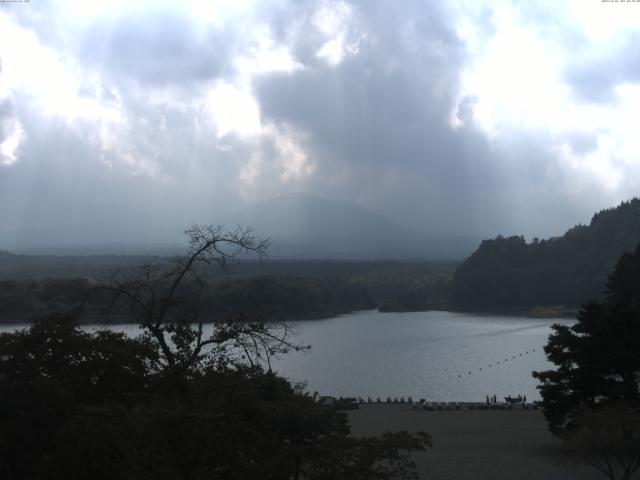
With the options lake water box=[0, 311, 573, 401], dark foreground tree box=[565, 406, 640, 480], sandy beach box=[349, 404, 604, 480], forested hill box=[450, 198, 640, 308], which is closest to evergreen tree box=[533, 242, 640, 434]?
sandy beach box=[349, 404, 604, 480]

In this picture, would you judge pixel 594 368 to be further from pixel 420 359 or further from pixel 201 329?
pixel 420 359

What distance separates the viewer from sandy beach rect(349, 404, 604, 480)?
11359mm

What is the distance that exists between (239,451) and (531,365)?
1021 inches

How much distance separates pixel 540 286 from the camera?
213 ft

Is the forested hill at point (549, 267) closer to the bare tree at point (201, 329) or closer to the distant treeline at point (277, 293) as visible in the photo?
the distant treeline at point (277, 293)

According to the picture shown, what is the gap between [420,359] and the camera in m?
31.5

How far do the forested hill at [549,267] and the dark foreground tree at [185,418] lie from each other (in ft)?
193

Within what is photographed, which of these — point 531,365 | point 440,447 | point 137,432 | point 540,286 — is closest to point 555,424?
point 440,447

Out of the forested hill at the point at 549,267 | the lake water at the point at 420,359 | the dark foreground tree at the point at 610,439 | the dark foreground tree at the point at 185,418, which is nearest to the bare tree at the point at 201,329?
the dark foreground tree at the point at 185,418

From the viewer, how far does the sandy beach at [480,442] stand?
447 inches

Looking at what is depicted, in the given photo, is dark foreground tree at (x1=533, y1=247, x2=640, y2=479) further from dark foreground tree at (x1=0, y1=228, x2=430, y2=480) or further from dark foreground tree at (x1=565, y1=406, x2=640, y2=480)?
dark foreground tree at (x1=0, y1=228, x2=430, y2=480)

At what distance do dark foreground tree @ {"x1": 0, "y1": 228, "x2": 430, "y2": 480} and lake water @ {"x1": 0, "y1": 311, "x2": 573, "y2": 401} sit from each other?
37.0ft

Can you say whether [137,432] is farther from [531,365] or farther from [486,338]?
[486,338]

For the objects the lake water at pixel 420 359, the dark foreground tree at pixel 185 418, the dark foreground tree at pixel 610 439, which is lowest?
the lake water at pixel 420 359
